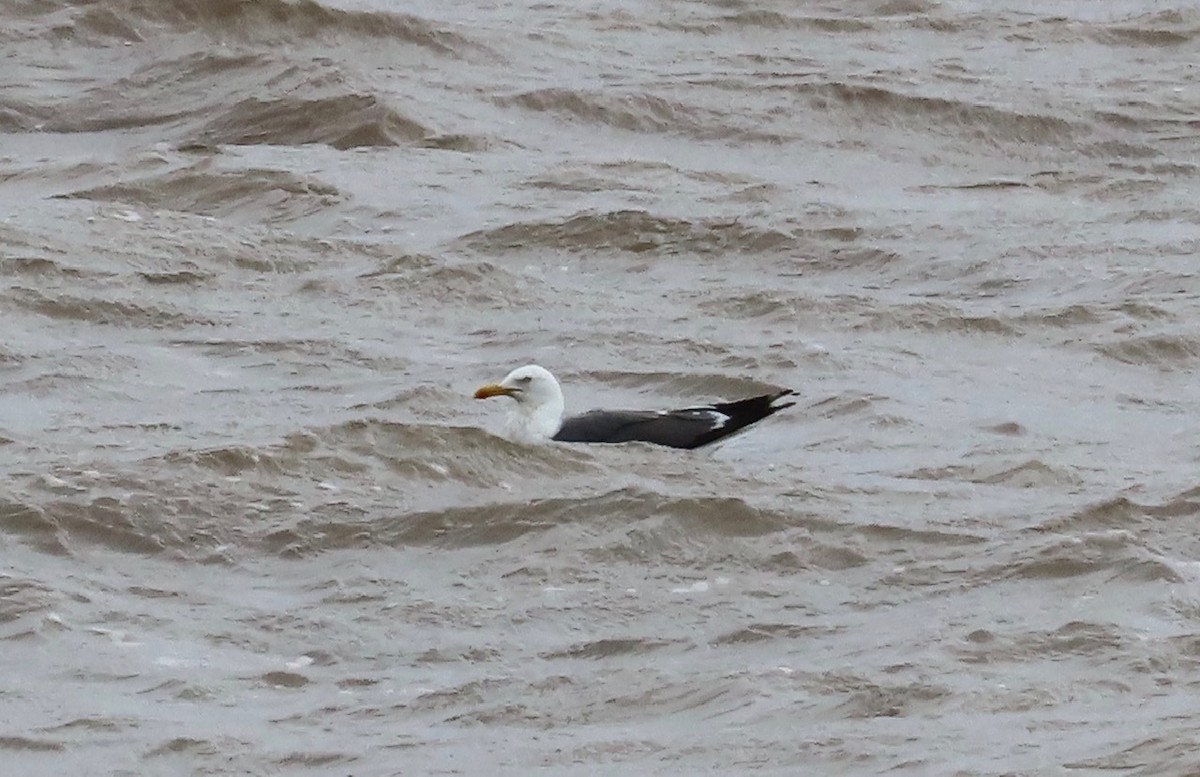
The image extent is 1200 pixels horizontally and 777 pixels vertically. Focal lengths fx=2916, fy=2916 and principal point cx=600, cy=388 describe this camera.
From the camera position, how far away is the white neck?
1141 cm

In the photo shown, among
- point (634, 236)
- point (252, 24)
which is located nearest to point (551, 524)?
point (634, 236)

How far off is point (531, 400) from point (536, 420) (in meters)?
0.14

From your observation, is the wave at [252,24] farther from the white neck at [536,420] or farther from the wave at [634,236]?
the white neck at [536,420]

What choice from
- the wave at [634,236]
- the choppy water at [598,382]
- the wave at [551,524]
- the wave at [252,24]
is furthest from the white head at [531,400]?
the wave at [252,24]

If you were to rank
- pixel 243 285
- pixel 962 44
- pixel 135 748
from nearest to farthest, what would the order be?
pixel 135 748 < pixel 243 285 < pixel 962 44

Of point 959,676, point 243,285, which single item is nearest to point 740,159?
point 243,285

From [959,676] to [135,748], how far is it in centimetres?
247

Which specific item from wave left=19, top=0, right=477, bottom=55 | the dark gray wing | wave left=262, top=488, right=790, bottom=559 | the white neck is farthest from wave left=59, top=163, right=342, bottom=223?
wave left=262, top=488, right=790, bottom=559

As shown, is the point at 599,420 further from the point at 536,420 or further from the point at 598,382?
the point at 598,382

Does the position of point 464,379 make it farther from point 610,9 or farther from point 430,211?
point 610,9

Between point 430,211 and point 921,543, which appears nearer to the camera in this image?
point 921,543

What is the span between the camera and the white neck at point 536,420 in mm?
11414

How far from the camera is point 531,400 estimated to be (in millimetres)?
11664

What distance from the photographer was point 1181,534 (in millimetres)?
10477
